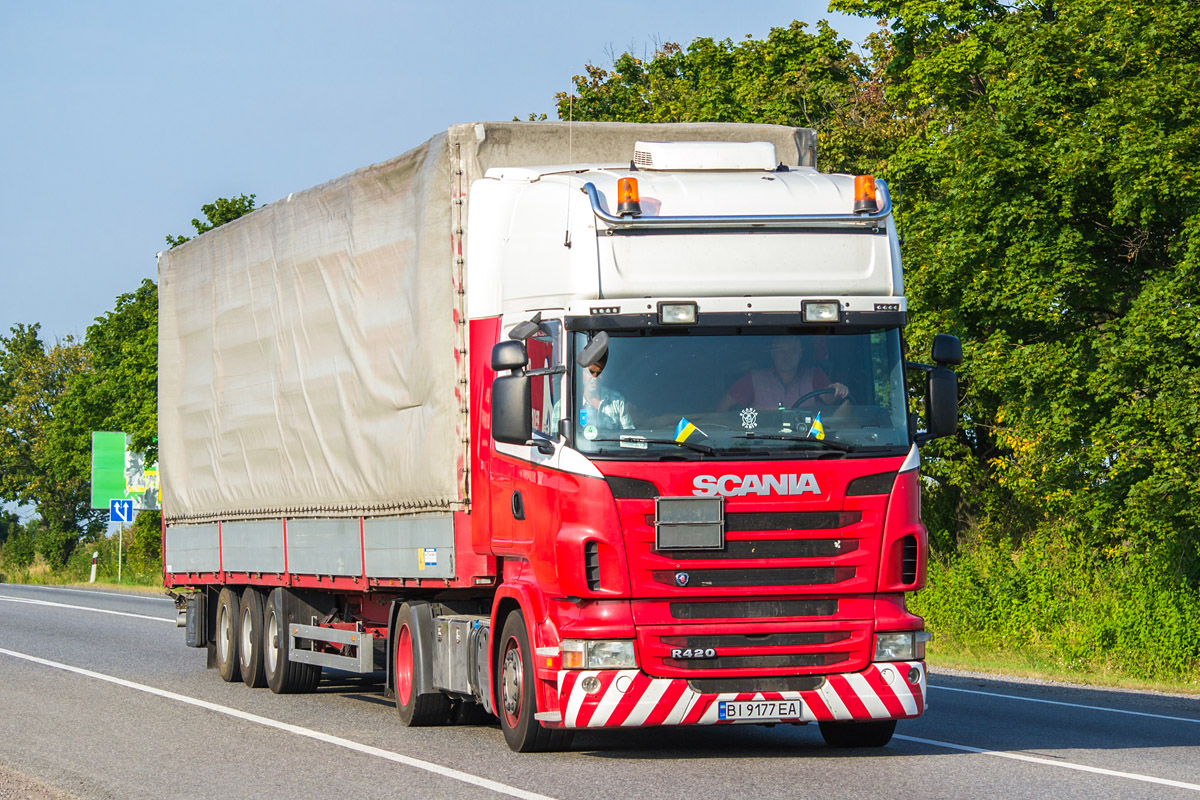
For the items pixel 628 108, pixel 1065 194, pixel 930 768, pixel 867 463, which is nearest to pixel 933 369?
pixel 867 463

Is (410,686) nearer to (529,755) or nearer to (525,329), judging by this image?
(529,755)

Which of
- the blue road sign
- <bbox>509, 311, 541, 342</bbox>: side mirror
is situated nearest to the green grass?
<bbox>509, 311, 541, 342</bbox>: side mirror

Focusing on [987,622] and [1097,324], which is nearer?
[1097,324]

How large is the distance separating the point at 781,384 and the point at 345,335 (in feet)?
16.8

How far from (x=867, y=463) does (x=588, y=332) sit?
6.08 feet

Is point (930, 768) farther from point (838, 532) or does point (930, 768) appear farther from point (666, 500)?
point (666, 500)

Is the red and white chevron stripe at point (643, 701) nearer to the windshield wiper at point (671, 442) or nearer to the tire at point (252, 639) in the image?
the windshield wiper at point (671, 442)

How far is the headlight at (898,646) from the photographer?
9852mm

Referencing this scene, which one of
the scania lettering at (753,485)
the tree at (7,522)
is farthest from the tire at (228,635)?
the tree at (7,522)

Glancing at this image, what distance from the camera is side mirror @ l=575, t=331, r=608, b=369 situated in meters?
9.73

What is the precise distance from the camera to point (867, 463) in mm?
9781

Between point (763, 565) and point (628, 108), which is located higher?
point (628, 108)

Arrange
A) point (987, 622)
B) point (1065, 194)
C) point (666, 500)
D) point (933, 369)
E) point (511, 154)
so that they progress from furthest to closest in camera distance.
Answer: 1. point (987, 622)
2. point (1065, 194)
3. point (511, 154)
4. point (933, 369)
5. point (666, 500)

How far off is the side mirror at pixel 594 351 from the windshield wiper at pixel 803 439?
37.1 inches
